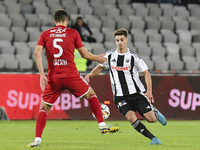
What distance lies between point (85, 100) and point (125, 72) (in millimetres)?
4785

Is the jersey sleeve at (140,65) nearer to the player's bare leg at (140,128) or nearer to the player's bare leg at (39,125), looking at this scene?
the player's bare leg at (140,128)

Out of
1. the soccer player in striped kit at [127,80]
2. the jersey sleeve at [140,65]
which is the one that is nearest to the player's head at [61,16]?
the soccer player in striped kit at [127,80]

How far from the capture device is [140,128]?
251 inches

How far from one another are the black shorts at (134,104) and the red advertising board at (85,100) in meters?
4.73

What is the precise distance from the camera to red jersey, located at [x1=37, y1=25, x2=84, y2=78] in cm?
571

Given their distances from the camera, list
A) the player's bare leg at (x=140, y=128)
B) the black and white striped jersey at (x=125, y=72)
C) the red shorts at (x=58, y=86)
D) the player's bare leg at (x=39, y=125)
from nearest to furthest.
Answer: the player's bare leg at (x=39, y=125) < the red shorts at (x=58, y=86) < the player's bare leg at (x=140, y=128) < the black and white striped jersey at (x=125, y=72)

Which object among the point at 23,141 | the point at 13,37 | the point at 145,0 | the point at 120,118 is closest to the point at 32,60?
the point at 13,37

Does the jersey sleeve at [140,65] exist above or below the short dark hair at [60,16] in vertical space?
below

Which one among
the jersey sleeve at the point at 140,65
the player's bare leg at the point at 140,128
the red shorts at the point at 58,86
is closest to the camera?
the red shorts at the point at 58,86

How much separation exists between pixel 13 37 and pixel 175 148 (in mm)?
9253

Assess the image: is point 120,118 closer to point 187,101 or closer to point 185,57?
point 187,101

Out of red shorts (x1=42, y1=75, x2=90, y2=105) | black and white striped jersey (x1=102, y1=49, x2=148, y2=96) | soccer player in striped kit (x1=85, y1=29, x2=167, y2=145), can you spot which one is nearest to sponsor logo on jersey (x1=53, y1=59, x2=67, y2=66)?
red shorts (x1=42, y1=75, x2=90, y2=105)

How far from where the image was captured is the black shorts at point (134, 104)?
21.7 feet

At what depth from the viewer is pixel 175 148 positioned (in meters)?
5.85
